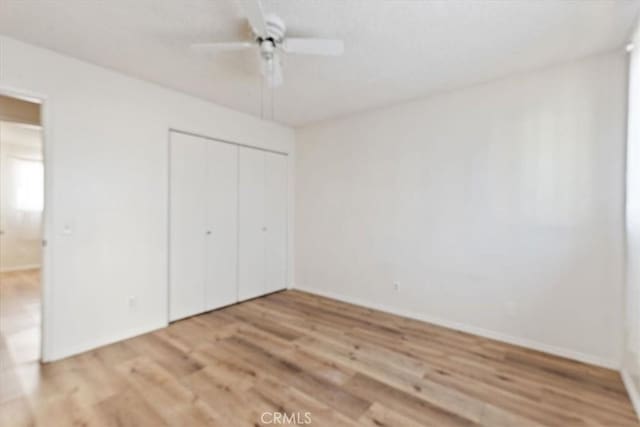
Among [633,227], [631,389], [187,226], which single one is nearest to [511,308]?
[631,389]

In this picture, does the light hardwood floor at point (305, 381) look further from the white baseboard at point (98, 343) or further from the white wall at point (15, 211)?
the white wall at point (15, 211)

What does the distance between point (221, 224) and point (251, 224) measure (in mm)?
496

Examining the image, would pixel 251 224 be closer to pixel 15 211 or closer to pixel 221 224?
pixel 221 224

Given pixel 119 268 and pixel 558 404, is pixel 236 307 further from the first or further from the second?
pixel 558 404

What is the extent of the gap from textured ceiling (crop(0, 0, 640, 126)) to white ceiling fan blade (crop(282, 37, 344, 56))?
0.19m

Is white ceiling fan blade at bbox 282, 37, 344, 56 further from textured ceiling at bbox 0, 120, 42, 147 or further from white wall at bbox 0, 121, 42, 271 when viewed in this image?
white wall at bbox 0, 121, 42, 271

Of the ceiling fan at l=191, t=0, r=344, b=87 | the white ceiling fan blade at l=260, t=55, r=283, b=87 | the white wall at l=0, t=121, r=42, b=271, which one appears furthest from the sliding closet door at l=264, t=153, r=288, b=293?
the white wall at l=0, t=121, r=42, b=271

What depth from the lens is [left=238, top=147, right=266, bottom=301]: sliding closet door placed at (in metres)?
4.12

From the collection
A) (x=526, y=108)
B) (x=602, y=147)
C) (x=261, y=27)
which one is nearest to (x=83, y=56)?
(x=261, y=27)

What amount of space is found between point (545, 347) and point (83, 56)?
496 centimetres

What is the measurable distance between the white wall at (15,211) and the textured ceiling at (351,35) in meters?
4.96

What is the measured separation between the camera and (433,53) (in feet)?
8.13

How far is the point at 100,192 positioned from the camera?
2.81m

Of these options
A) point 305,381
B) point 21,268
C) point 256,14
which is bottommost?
point 305,381
